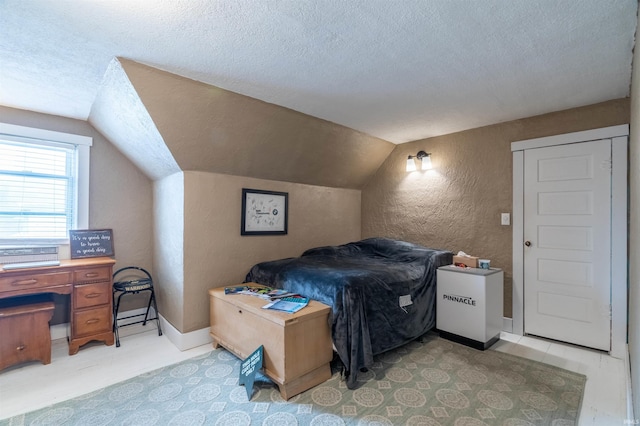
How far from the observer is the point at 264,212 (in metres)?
3.40

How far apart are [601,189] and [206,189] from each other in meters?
3.58

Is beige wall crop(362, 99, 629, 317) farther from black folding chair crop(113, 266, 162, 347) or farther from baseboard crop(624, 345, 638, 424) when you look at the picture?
black folding chair crop(113, 266, 162, 347)

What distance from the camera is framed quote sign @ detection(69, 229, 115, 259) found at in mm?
3035

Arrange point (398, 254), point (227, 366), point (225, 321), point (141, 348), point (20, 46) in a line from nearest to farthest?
point (20, 46) → point (227, 366) → point (225, 321) → point (141, 348) → point (398, 254)

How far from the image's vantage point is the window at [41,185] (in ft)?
9.29

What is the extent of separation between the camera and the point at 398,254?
339 cm

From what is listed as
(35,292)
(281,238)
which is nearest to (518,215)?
(281,238)

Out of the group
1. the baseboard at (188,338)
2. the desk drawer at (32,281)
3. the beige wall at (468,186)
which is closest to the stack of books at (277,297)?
the baseboard at (188,338)

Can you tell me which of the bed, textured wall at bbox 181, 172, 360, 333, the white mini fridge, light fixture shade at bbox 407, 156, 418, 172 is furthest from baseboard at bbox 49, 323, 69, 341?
light fixture shade at bbox 407, 156, 418, 172

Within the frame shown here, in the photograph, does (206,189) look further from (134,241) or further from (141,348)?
(141,348)

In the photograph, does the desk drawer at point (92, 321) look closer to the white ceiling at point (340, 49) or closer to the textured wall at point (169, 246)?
the textured wall at point (169, 246)

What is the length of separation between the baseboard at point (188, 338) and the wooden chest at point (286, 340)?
493mm

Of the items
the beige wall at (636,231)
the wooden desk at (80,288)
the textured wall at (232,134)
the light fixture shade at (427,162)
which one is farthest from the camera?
the light fixture shade at (427,162)

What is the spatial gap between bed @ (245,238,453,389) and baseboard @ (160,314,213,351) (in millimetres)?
649
